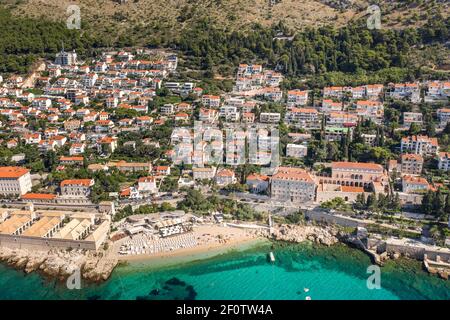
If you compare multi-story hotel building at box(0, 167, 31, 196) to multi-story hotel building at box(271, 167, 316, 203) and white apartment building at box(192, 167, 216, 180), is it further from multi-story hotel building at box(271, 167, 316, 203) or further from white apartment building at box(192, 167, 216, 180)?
multi-story hotel building at box(271, 167, 316, 203)

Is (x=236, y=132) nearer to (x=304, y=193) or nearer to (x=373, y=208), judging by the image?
(x=304, y=193)

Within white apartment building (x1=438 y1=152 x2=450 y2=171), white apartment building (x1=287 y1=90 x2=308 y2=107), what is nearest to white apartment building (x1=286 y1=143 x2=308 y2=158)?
white apartment building (x1=287 y1=90 x2=308 y2=107)

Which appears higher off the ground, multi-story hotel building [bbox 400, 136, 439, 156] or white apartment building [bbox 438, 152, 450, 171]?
multi-story hotel building [bbox 400, 136, 439, 156]

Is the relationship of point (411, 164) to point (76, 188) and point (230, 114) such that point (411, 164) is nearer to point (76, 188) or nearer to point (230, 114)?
point (230, 114)

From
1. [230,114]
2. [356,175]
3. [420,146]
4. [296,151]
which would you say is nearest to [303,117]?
[296,151]

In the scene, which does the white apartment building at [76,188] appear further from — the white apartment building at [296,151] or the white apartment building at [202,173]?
the white apartment building at [296,151]

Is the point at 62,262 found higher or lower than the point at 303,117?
lower
